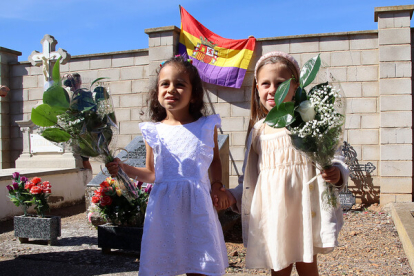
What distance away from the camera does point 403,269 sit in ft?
10.5

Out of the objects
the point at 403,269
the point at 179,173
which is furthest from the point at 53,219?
the point at 403,269

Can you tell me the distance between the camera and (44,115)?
1.98 metres

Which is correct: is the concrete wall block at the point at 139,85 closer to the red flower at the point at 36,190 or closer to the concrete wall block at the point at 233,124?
the concrete wall block at the point at 233,124

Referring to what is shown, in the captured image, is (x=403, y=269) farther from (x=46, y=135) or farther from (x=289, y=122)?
(x=46, y=135)

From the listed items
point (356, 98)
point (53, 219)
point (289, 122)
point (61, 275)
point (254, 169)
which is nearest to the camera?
point (289, 122)

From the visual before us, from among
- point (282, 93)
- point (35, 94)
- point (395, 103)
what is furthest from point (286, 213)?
point (35, 94)

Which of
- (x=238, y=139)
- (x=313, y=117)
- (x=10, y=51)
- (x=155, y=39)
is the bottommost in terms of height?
(x=238, y=139)

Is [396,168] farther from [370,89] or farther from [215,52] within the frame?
[215,52]

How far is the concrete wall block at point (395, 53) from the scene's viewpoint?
5879 mm

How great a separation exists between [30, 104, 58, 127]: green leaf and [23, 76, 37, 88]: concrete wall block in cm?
702

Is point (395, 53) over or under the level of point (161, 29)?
under

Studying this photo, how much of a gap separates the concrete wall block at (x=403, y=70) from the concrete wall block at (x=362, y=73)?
320 mm

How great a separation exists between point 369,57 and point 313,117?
5334 millimetres

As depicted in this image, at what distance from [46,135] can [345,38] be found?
18.0 ft
